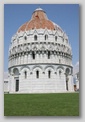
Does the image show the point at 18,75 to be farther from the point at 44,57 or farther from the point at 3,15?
the point at 3,15

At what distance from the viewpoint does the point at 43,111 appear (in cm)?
600

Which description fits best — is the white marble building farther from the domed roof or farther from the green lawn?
the green lawn

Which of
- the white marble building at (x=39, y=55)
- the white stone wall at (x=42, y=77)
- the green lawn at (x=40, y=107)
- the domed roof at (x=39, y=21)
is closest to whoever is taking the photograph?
the green lawn at (x=40, y=107)

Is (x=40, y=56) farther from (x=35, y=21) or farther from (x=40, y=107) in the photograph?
(x=40, y=107)

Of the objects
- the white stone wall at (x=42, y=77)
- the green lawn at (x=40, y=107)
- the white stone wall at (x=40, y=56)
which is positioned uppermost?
the white stone wall at (x=40, y=56)

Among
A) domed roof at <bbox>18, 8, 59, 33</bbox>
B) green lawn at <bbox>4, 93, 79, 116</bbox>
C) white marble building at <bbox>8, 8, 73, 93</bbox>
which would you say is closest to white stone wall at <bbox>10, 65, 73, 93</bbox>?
white marble building at <bbox>8, 8, 73, 93</bbox>

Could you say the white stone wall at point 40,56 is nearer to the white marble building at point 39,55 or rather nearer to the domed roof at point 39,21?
the white marble building at point 39,55

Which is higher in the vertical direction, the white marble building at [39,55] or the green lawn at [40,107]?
the white marble building at [39,55]

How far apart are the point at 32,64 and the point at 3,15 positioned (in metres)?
6.39

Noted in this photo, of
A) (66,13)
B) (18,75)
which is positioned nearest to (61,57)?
(18,75)

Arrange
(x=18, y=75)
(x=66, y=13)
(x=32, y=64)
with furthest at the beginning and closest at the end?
(x=32, y=64), (x=18, y=75), (x=66, y=13)

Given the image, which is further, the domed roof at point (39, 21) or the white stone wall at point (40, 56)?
the white stone wall at point (40, 56)

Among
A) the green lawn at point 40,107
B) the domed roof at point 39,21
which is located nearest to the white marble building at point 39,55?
the domed roof at point 39,21
